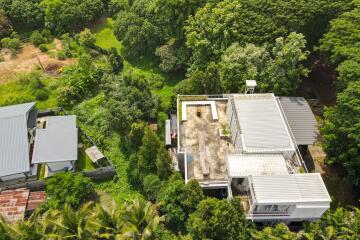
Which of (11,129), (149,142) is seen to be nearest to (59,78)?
(11,129)

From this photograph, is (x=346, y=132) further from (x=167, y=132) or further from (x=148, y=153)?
(x=148, y=153)

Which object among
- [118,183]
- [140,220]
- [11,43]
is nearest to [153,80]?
[118,183]

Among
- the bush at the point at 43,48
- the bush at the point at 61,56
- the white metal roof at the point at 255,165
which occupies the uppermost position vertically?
the bush at the point at 43,48

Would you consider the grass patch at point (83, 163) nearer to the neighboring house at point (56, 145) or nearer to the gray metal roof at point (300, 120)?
the neighboring house at point (56, 145)

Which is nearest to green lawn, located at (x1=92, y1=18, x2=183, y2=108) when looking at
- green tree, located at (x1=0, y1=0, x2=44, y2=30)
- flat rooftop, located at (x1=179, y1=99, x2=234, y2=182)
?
flat rooftop, located at (x1=179, y1=99, x2=234, y2=182)

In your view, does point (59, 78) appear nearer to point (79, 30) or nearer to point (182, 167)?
point (79, 30)

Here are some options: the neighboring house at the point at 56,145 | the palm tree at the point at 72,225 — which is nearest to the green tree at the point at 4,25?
the neighboring house at the point at 56,145
